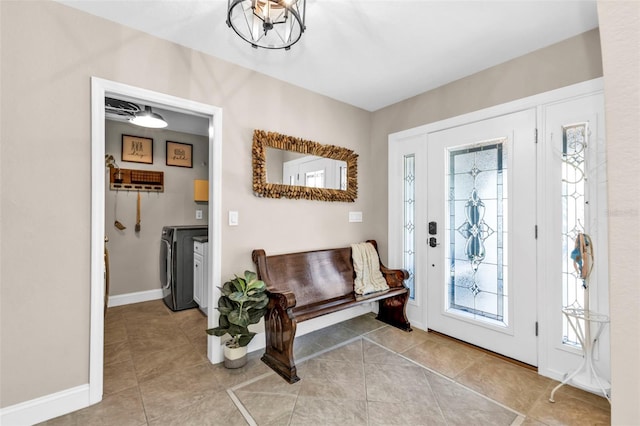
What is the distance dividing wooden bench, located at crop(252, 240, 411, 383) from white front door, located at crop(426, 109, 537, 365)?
1.29 ft

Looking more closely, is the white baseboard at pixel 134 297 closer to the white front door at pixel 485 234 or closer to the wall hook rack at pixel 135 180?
the wall hook rack at pixel 135 180

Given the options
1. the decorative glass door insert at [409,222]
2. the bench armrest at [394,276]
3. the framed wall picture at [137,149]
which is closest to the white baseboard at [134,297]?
the framed wall picture at [137,149]

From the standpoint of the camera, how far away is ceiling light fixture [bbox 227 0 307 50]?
150cm

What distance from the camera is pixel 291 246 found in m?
2.93

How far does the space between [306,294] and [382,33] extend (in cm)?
227

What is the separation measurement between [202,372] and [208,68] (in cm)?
247

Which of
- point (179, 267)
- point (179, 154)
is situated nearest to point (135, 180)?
point (179, 154)

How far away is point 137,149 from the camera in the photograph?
3.91 meters

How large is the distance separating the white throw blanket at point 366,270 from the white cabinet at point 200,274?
174 centimetres

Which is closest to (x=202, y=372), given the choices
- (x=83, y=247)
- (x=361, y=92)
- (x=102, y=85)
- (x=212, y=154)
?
(x=83, y=247)

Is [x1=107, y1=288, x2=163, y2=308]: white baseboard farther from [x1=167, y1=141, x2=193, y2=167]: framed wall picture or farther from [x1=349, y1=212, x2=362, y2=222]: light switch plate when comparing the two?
[x1=349, y1=212, x2=362, y2=222]: light switch plate

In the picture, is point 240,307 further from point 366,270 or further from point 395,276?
point 395,276

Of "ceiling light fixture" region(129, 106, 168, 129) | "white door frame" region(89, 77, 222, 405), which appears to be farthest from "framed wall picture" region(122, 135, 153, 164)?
"white door frame" region(89, 77, 222, 405)

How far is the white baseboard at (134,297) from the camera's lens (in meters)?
3.72
